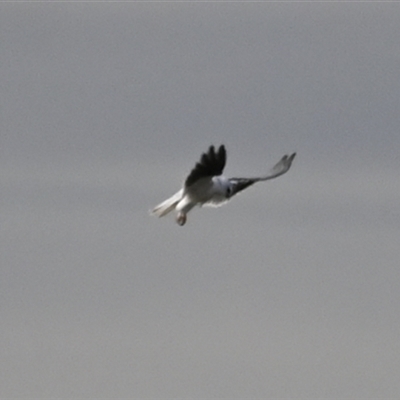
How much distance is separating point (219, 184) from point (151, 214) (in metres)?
1.48

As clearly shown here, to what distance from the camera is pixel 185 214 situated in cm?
3338

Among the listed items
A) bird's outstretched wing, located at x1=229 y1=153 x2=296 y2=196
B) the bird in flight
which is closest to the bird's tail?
the bird in flight

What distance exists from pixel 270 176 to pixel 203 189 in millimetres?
4284

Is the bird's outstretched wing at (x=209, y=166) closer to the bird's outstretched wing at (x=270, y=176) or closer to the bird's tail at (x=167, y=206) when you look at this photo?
the bird's tail at (x=167, y=206)

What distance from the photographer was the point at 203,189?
33.7 metres

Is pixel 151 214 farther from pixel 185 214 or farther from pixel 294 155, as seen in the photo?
pixel 294 155

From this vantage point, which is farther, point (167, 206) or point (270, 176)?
point (270, 176)

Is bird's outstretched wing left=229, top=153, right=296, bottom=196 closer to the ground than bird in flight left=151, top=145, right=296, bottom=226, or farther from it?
farther from it

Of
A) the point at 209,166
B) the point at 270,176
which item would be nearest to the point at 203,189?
the point at 209,166

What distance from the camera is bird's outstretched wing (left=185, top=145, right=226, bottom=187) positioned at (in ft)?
109

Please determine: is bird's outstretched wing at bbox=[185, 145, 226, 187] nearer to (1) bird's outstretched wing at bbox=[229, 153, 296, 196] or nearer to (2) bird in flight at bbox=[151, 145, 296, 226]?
(2) bird in flight at bbox=[151, 145, 296, 226]

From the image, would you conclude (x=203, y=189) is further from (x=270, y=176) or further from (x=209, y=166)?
(x=270, y=176)

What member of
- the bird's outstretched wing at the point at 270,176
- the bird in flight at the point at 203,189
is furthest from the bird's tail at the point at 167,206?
the bird's outstretched wing at the point at 270,176

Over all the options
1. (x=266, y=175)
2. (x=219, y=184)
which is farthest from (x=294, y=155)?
(x=219, y=184)
